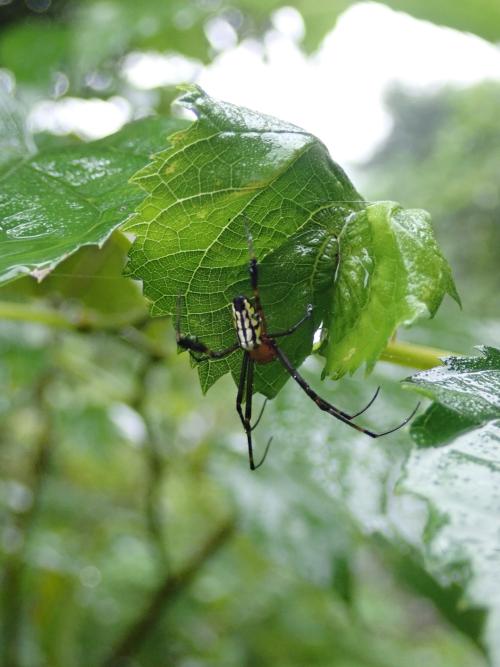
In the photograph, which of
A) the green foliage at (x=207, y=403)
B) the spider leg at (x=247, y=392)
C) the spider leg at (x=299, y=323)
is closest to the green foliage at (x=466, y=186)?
the green foliage at (x=207, y=403)

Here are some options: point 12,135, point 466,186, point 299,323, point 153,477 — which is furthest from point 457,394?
point 466,186

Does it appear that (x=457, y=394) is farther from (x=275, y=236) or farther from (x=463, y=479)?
(x=275, y=236)

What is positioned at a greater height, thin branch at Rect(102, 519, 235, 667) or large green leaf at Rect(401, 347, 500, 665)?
large green leaf at Rect(401, 347, 500, 665)

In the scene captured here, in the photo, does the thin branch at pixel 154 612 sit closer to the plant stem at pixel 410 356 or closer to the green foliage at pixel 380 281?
the plant stem at pixel 410 356

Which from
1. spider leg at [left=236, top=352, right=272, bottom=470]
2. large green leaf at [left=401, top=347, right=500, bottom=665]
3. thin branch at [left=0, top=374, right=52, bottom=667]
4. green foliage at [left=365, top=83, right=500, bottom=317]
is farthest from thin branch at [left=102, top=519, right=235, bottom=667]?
green foliage at [left=365, top=83, right=500, bottom=317]

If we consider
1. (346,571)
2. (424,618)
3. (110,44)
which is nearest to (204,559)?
(346,571)

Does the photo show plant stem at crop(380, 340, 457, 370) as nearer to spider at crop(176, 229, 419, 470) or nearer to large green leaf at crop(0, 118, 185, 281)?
spider at crop(176, 229, 419, 470)
